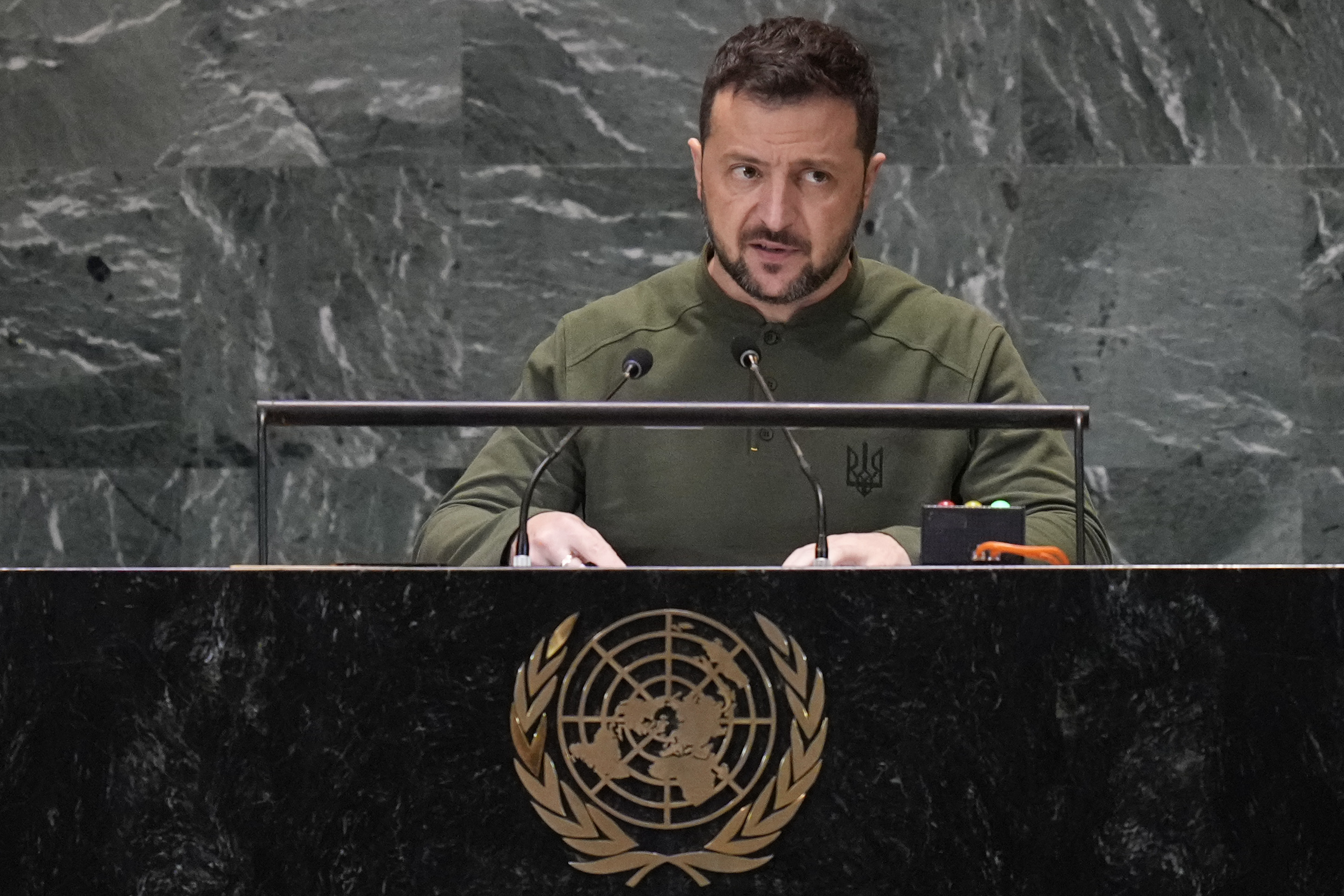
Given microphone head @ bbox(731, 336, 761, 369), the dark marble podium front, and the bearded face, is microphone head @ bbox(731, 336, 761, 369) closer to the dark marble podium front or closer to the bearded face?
the dark marble podium front

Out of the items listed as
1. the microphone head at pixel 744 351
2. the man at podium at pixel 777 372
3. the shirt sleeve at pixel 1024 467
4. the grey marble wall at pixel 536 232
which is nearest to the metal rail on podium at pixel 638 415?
the microphone head at pixel 744 351

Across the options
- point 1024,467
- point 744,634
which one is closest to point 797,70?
point 1024,467

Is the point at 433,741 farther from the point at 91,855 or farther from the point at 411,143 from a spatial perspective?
the point at 411,143

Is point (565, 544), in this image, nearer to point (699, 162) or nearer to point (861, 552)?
point (861, 552)

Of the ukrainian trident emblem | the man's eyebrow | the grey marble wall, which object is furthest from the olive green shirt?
the grey marble wall

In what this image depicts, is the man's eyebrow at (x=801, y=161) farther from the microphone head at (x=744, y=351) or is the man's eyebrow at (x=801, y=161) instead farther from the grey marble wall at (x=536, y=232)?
the grey marble wall at (x=536, y=232)

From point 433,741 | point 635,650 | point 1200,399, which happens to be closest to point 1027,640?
point 635,650

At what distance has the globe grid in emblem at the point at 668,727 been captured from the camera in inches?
63.4

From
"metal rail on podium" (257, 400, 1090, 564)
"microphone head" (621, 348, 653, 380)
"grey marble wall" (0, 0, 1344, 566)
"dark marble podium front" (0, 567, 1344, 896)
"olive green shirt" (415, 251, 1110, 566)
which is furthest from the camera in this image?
"grey marble wall" (0, 0, 1344, 566)

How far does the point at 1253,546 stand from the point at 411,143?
7.30 feet

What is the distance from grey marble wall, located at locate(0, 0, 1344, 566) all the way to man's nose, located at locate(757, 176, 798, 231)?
1.22m

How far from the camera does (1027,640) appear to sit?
1640mm

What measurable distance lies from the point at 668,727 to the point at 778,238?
137 cm

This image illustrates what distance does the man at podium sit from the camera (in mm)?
2719
